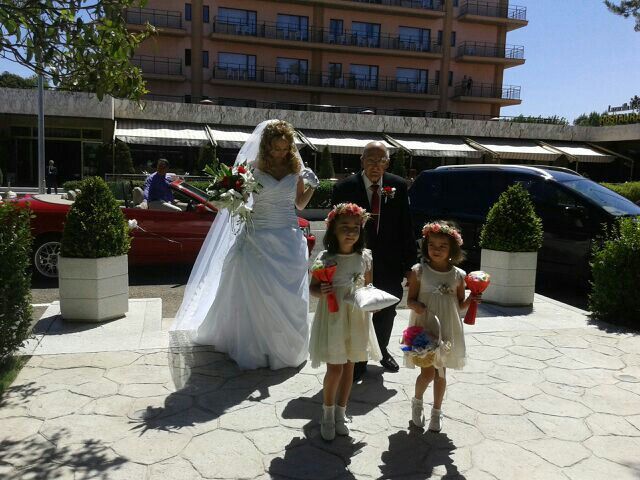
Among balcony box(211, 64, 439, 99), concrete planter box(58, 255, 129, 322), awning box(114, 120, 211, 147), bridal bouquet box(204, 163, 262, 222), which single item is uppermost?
balcony box(211, 64, 439, 99)

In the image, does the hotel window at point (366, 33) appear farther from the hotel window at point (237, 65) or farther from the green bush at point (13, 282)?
the green bush at point (13, 282)

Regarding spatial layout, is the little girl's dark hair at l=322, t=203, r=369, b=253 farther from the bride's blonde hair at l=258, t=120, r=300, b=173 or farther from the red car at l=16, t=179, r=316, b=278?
the red car at l=16, t=179, r=316, b=278

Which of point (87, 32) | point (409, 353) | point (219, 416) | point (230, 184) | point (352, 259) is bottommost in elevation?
point (219, 416)

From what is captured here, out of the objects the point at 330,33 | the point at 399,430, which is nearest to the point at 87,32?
the point at 399,430

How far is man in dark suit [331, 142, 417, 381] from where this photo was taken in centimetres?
463

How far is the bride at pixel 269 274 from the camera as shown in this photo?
4.62 m

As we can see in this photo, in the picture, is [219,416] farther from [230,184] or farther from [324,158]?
[324,158]

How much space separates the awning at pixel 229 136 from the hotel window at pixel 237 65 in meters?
8.92

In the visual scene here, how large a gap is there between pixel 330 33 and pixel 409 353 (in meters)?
37.7

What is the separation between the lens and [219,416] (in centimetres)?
378

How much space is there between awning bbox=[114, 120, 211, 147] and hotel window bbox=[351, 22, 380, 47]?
16.4 m

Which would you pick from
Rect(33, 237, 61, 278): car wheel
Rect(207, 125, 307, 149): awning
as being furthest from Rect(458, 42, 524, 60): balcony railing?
Rect(33, 237, 61, 278): car wheel

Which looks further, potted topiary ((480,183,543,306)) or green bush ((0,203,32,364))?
potted topiary ((480,183,543,306))

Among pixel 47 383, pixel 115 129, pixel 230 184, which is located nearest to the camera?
pixel 47 383
